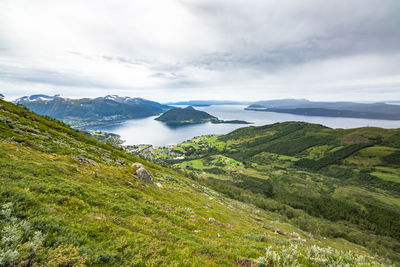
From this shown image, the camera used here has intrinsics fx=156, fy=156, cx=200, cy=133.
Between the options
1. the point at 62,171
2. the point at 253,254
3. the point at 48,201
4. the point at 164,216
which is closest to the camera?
the point at 48,201

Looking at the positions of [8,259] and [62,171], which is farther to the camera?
[62,171]

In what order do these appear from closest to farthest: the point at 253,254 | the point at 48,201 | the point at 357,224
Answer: the point at 48,201, the point at 253,254, the point at 357,224

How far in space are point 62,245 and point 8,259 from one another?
176 cm

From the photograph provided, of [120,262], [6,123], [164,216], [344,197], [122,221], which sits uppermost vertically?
[6,123]

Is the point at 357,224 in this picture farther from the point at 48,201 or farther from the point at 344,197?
the point at 48,201

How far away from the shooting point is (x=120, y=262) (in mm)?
7242

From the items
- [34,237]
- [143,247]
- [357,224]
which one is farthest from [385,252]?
[34,237]

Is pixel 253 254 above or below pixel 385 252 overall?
above

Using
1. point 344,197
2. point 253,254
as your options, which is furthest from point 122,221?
point 344,197

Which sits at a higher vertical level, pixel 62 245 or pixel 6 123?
pixel 6 123

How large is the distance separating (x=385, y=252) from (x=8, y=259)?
120 m

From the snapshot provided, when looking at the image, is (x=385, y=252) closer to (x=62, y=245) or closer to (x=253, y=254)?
(x=253, y=254)

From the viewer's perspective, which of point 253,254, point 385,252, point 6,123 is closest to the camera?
point 253,254

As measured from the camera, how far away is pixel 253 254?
10.9 meters
